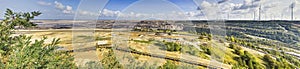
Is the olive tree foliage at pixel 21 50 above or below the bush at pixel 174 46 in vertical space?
above

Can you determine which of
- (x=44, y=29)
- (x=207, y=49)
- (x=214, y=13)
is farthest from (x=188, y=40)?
(x=44, y=29)

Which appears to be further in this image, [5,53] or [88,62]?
[88,62]

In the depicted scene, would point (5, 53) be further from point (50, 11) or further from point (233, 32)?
point (233, 32)

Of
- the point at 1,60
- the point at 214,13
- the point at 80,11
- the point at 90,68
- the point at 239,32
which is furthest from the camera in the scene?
the point at 239,32

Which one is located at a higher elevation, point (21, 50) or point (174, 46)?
point (21, 50)

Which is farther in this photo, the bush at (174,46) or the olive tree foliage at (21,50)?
the bush at (174,46)

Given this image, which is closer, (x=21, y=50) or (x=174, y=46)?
(x=21, y=50)

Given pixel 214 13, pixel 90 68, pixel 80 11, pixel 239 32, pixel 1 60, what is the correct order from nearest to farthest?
pixel 1 60, pixel 214 13, pixel 80 11, pixel 90 68, pixel 239 32

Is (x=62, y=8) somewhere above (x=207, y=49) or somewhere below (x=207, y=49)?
above
